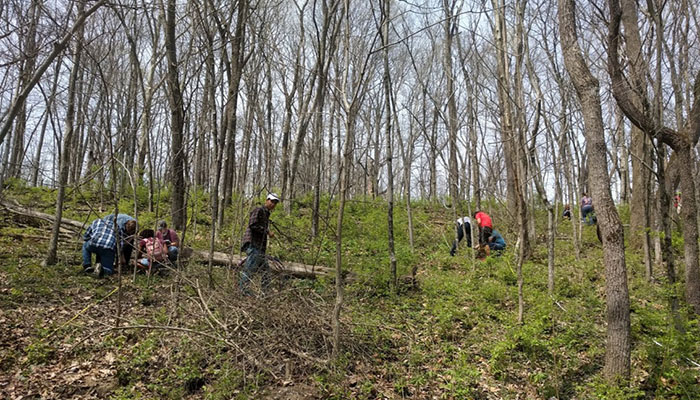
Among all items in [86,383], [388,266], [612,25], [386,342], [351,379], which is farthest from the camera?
[388,266]

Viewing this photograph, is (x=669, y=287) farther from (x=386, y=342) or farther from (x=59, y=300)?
(x=59, y=300)

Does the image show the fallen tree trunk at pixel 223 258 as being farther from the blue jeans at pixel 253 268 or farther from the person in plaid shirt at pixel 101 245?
the blue jeans at pixel 253 268

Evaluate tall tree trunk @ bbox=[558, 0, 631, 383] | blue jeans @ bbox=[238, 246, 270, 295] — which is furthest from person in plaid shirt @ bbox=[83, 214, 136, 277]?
tall tree trunk @ bbox=[558, 0, 631, 383]

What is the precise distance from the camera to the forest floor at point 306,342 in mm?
3791

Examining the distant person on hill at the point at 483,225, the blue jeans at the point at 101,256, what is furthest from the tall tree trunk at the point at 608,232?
the blue jeans at the point at 101,256

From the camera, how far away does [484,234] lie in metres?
9.07

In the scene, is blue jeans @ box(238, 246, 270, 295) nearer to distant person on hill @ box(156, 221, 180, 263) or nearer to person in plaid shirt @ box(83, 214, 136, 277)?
distant person on hill @ box(156, 221, 180, 263)

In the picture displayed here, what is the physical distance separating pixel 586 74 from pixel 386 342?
3713mm

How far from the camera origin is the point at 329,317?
4.62 metres

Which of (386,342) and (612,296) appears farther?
(386,342)

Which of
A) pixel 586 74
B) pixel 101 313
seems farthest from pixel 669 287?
pixel 101 313

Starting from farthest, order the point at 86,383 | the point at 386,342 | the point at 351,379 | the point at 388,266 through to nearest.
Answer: the point at 388,266 < the point at 386,342 < the point at 351,379 < the point at 86,383

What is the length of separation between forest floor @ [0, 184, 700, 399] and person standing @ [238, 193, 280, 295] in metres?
0.19

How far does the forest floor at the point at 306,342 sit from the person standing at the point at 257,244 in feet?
0.63
